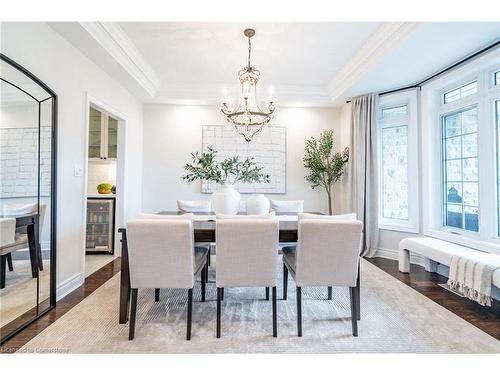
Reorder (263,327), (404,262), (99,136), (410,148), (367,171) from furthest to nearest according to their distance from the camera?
(99,136) < (367,171) < (410,148) < (404,262) < (263,327)

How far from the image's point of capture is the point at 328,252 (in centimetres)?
192

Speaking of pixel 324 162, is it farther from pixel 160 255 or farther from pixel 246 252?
pixel 160 255

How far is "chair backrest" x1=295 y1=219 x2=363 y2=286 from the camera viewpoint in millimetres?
1874

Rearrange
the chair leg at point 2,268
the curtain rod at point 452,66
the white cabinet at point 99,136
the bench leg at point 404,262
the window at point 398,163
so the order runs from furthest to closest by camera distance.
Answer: the white cabinet at point 99,136, the window at point 398,163, the bench leg at point 404,262, the curtain rod at point 452,66, the chair leg at point 2,268

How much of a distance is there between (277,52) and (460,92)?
233 cm

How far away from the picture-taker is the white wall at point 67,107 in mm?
2186

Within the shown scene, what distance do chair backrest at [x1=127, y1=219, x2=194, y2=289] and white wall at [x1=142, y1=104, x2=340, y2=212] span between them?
2.87 metres

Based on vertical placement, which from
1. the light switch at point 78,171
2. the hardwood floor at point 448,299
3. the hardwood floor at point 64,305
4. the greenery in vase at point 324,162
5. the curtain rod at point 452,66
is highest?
the curtain rod at point 452,66

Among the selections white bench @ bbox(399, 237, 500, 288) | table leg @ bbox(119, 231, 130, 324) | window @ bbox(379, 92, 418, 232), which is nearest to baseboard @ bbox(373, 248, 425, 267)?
white bench @ bbox(399, 237, 500, 288)

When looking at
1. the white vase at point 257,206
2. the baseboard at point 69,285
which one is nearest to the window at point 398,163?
the white vase at point 257,206

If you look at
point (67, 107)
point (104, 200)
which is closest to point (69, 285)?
point (104, 200)

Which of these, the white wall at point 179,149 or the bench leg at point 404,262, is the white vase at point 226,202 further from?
the bench leg at point 404,262

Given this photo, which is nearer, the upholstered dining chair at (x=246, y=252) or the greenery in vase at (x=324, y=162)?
the upholstered dining chair at (x=246, y=252)
